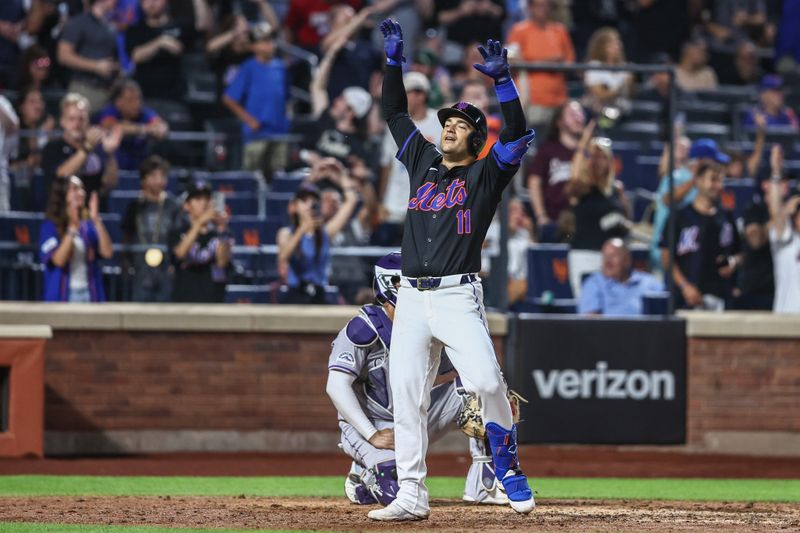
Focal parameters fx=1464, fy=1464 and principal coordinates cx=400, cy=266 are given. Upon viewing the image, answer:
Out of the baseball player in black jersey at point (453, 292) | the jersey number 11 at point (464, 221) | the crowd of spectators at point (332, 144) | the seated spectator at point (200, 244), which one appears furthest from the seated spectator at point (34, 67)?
the jersey number 11 at point (464, 221)

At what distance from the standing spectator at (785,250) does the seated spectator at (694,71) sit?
3.97m

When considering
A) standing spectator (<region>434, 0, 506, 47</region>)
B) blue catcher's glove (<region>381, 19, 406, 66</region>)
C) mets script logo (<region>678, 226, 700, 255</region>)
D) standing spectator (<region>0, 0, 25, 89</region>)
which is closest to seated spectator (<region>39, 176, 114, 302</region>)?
standing spectator (<region>0, 0, 25, 89</region>)

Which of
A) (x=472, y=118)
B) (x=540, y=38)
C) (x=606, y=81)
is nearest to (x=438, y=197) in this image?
(x=472, y=118)

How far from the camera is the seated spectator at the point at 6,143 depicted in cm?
1188

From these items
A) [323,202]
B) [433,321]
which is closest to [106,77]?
[323,202]

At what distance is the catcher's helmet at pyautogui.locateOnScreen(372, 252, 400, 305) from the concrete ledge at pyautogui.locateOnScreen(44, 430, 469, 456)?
13.4 feet

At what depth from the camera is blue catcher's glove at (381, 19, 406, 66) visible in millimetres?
6953

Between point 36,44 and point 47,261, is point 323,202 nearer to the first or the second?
point 47,261

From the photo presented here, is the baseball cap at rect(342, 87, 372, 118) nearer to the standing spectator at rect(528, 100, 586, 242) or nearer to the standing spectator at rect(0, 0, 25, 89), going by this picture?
the standing spectator at rect(528, 100, 586, 242)

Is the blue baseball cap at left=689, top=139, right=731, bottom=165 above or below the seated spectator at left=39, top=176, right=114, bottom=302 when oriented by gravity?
above

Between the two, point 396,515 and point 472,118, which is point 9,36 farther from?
point 396,515

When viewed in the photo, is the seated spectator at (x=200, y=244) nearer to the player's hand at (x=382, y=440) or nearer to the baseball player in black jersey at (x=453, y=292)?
the player's hand at (x=382, y=440)

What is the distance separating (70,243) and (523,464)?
3.76m

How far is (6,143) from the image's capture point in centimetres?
1221
